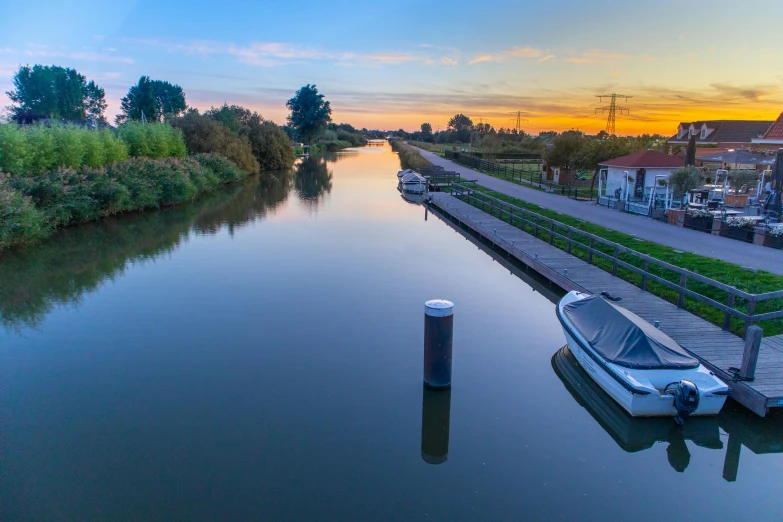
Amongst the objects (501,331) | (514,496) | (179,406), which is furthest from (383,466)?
(501,331)

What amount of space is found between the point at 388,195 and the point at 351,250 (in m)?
17.6

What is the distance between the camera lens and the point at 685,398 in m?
7.25

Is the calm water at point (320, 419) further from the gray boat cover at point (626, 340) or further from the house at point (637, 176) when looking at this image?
the house at point (637, 176)

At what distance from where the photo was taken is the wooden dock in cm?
752

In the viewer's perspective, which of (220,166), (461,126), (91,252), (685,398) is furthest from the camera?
(461,126)

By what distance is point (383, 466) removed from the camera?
6.58 metres

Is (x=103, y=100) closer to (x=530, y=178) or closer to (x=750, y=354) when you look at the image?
(x=530, y=178)

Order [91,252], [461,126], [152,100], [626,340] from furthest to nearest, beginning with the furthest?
[461,126], [152,100], [91,252], [626,340]

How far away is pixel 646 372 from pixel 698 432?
105 cm

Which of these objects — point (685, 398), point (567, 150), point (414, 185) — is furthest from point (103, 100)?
point (685, 398)

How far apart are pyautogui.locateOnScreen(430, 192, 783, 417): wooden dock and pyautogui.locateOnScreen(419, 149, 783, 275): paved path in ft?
11.8

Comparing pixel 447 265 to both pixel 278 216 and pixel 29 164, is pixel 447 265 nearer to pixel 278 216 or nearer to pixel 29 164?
pixel 278 216

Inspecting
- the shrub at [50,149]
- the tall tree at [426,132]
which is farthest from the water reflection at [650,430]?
the tall tree at [426,132]

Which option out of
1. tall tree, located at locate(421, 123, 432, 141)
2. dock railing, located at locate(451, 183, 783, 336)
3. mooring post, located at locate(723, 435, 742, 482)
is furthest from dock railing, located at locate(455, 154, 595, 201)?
tall tree, located at locate(421, 123, 432, 141)
